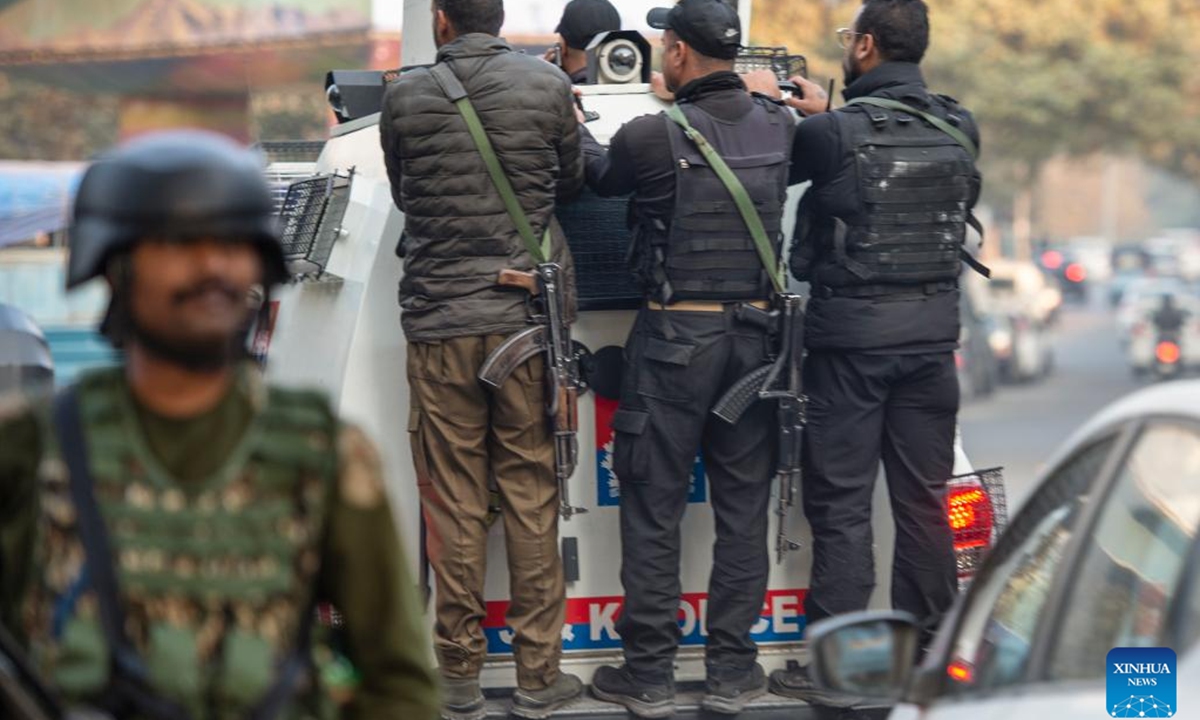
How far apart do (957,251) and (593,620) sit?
1529 millimetres

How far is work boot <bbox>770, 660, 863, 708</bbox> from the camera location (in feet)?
18.5

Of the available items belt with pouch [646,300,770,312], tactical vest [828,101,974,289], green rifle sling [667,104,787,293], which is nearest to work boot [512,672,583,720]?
belt with pouch [646,300,770,312]

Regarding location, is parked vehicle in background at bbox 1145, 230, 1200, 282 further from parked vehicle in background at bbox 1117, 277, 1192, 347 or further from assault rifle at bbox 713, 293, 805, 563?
assault rifle at bbox 713, 293, 805, 563

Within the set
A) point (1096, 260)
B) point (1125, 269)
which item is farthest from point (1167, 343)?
point (1096, 260)

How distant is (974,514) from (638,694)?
3.74 ft

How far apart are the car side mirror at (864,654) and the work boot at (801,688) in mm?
2427

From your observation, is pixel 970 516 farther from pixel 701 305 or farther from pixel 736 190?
pixel 736 190

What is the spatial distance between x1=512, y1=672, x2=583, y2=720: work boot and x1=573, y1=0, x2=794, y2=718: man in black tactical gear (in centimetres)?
14

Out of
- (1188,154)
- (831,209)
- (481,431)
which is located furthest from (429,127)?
(1188,154)

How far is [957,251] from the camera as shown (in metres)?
6.23

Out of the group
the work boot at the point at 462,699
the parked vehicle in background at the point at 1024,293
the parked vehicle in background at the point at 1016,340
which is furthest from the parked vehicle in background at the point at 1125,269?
the work boot at the point at 462,699

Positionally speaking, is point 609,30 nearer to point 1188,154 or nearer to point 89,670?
point 89,670

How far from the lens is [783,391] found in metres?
5.77

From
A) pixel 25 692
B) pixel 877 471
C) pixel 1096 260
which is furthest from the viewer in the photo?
pixel 1096 260
